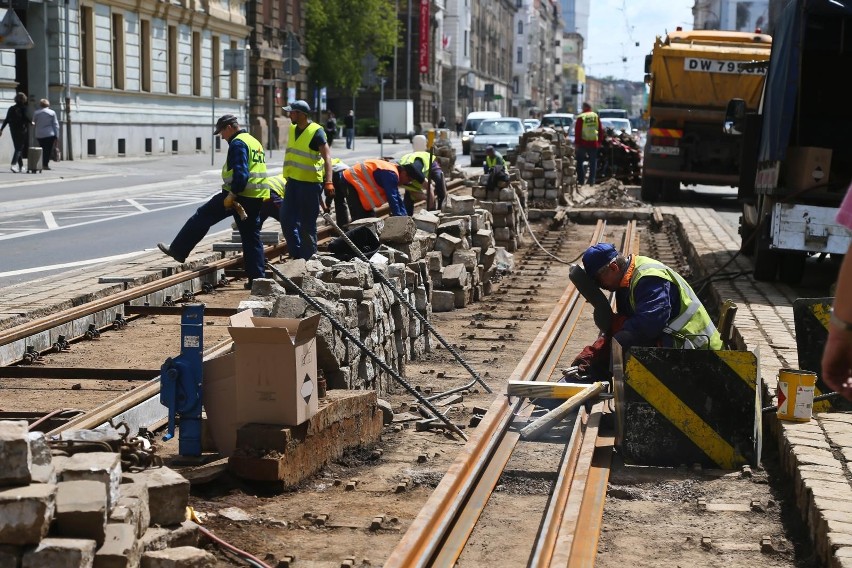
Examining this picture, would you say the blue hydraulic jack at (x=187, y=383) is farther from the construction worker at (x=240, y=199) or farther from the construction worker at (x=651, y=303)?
the construction worker at (x=240, y=199)

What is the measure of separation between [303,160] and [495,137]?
2997 cm

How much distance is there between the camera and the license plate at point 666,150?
2566 centimetres

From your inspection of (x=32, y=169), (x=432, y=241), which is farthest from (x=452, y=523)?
(x=32, y=169)

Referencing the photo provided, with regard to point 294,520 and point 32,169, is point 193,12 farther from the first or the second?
point 294,520

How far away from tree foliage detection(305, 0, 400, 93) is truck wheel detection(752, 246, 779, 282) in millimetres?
51107

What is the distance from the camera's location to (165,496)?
16.6ft

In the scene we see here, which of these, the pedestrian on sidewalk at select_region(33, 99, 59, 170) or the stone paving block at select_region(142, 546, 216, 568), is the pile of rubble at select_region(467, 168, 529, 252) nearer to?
the stone paving block at select_region(142, 546, 216, 568)

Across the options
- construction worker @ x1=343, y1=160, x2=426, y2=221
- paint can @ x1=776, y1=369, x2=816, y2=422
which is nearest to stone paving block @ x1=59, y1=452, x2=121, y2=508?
paint can @ x1=776, y1=369, x2=816, y2=422

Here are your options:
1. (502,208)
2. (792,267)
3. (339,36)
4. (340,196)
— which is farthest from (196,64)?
(792,267)

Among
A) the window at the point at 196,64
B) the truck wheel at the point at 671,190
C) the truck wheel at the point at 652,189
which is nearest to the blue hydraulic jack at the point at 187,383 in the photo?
the truck wheel at the point at 652,189

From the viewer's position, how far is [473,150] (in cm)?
4234

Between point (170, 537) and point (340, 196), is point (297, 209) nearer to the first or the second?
point (340, 196)

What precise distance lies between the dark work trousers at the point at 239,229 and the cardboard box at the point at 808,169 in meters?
5.43

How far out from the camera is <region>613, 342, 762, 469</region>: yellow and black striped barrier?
272 inches
